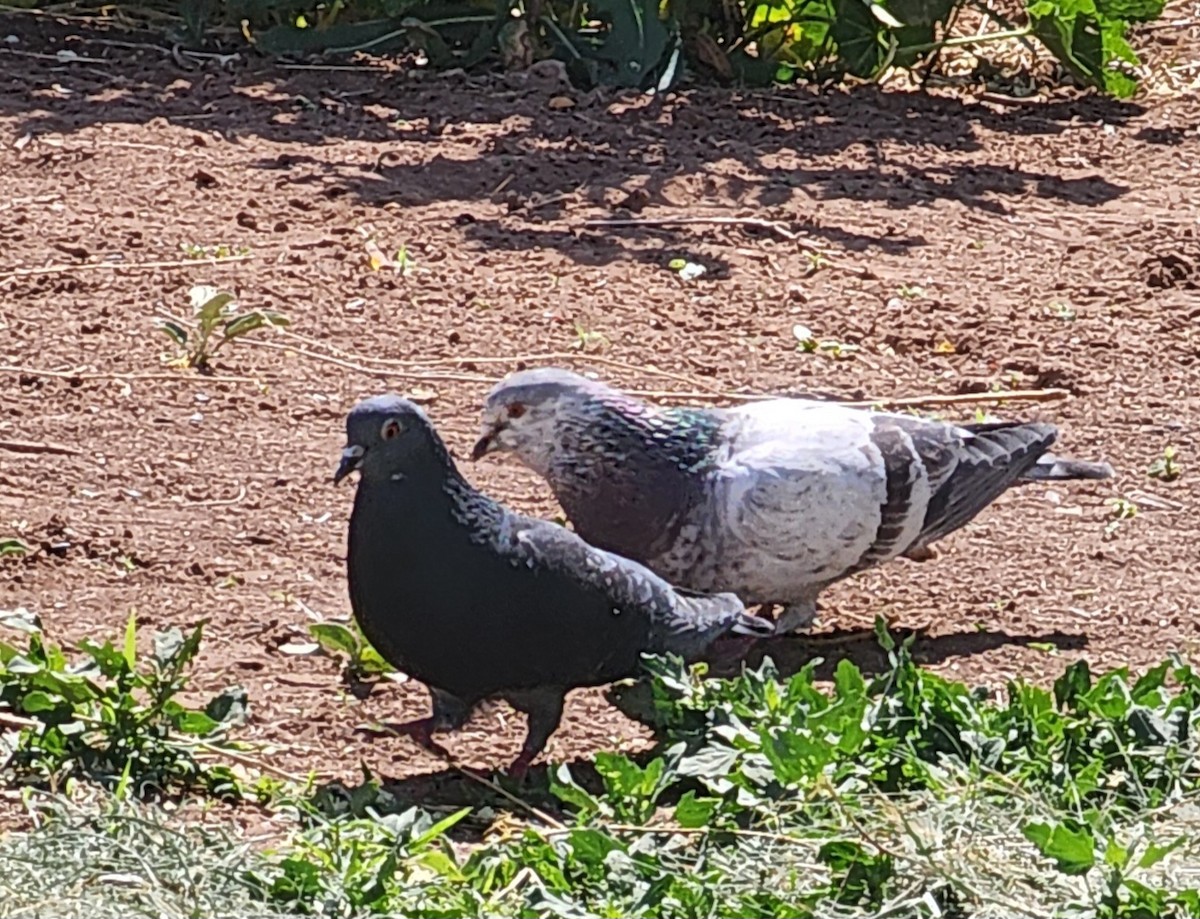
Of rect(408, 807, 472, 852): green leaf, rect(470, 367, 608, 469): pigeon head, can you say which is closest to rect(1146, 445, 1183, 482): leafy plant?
rect(470, 367, 608, 469): pigeon head

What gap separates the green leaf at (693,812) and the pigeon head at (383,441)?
2.53 feet

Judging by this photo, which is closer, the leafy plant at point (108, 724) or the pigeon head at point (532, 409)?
the leafy plant at point (108, 724)

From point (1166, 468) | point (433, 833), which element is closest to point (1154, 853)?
point (433, 833)

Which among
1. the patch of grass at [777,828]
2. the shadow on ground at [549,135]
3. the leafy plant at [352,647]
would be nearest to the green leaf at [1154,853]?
the patch of grass at [777,828]

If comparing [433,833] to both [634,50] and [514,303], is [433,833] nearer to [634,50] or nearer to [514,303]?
[514,303]

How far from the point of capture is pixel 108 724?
355 centimetres

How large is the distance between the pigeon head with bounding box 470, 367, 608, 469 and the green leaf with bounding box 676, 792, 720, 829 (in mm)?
1189

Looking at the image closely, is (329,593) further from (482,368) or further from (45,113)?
(45,113)

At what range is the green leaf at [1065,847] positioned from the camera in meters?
2.95

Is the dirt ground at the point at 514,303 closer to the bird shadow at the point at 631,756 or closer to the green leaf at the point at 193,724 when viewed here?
the bird shadow at the point at 631,756

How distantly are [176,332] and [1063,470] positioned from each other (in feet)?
7.05

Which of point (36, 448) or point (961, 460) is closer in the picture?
point (961, 460)

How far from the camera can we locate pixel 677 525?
4270 mm

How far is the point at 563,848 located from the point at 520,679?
1.66 feet
